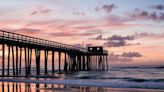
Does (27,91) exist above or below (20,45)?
below

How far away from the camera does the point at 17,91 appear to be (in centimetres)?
2055

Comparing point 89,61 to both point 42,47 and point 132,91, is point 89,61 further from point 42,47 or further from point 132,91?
point 132,91

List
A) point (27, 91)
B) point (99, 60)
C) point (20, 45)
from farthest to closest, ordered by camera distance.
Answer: point (99, 60) → point (20, 45) → point (27, 91)

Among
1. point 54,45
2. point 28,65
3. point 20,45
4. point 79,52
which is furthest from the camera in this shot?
point 79,52

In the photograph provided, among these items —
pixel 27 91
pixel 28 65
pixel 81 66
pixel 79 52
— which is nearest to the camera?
pixel 27 91

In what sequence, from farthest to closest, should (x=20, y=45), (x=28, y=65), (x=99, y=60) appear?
1. (x=99, y=60)
2. (x=28, y=65)
3. (x=20, y=45)

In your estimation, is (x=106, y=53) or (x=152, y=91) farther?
(x=106, y=53)

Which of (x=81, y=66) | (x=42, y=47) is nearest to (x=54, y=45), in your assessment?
(x=42, y=47)

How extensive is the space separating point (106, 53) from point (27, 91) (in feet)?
149

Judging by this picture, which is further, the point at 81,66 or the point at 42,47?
the point at 81,66

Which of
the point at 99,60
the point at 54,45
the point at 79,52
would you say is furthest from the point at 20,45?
the point at 99,60

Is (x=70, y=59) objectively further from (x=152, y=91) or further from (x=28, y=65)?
(x=152, y=91)

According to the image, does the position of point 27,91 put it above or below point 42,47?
below

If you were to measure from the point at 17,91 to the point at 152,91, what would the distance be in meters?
7.90
